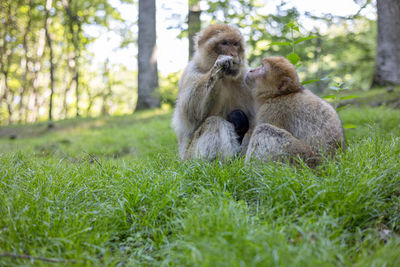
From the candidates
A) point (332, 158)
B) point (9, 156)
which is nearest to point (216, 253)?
point (332, 158)

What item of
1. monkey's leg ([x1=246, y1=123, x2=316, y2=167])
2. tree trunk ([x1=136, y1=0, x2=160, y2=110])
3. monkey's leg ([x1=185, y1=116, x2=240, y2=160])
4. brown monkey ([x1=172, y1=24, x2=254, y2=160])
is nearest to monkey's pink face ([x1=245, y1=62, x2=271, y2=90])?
brown monkey ([x1=172, y1=24, x2=254, y2=160])

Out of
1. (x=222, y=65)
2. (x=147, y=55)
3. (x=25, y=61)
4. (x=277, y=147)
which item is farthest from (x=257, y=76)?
(x=25, y=61)

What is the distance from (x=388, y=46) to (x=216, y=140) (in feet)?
23.3

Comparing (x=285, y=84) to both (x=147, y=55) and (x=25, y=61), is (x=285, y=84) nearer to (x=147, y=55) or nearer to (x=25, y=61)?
(x=147, y=55)

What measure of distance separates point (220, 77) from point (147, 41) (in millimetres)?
8997

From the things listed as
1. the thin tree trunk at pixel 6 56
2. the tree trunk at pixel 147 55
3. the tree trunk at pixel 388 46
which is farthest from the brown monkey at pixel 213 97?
the thin tree trunk at pixel 6 56

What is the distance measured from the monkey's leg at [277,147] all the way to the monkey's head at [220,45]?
1001mm

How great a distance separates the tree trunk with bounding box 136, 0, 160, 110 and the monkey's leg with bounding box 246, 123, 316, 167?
29.6 ft

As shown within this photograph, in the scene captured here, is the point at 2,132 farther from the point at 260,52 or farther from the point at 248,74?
the point at 248,74

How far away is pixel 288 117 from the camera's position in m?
3.39

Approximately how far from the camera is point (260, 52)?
7434 mm

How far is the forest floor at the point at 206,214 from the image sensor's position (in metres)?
1.82

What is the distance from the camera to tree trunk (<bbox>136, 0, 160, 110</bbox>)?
1178 cm

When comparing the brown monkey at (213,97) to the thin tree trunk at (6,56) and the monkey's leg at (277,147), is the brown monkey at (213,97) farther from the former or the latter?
the thin tree trunk at (6,56)
